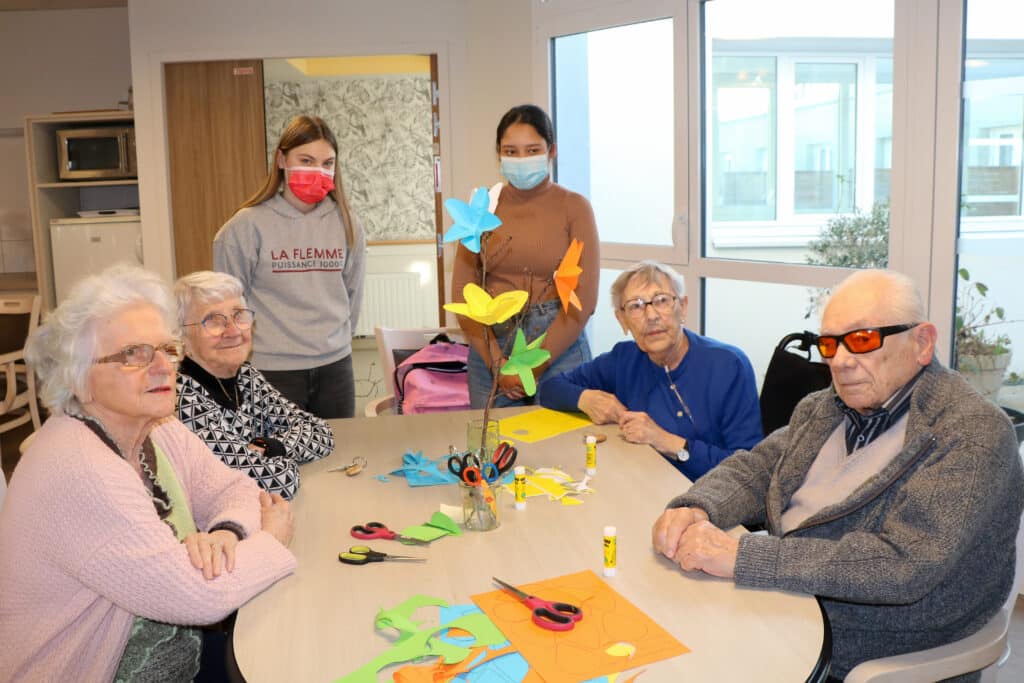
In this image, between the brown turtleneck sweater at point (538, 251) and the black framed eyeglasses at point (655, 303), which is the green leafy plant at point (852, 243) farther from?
the black framed eyeglasses at point (655, 303)

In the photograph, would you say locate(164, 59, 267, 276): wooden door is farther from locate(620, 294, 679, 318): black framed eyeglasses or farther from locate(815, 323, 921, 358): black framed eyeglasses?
locate(815, 323, 921, 358): black framed eyeglasses

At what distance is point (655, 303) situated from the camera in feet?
7.76

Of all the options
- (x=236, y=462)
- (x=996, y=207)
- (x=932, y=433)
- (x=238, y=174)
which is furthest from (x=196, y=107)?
(x=932, y=433)

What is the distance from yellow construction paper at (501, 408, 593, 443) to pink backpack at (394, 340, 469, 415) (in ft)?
2.58

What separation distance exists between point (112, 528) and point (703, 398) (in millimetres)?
1477

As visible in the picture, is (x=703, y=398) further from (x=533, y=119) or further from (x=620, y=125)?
(x=620, y=125)

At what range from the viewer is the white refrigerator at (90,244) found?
213 inches

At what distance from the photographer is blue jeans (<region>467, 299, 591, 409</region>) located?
2.85 m

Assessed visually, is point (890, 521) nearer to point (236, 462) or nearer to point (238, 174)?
point (236, 462)

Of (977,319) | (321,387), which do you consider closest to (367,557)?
(321,387)

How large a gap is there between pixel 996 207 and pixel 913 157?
0.30m

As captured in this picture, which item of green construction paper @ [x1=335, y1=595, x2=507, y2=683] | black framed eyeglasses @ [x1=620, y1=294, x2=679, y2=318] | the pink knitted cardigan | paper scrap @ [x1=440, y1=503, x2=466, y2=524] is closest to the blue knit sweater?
black framed eyeglasses @ [x1=620, y1=294, x2=679, y2=318]

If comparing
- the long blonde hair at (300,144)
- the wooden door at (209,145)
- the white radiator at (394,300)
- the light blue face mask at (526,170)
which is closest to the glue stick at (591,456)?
the light blue face mask at (526,170)

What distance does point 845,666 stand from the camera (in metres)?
1.62
